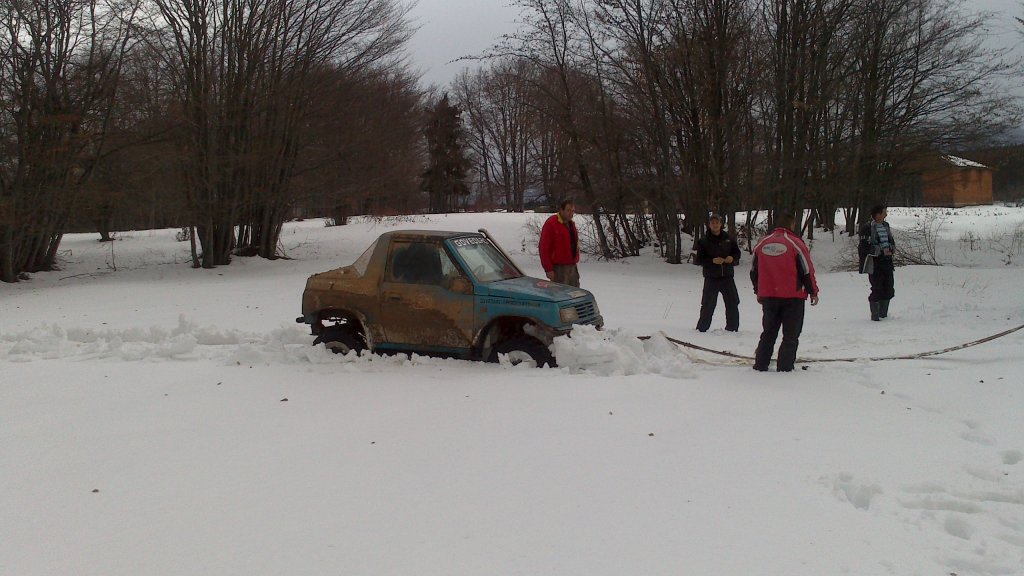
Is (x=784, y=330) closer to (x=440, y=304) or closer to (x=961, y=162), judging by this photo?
(x=440, y=304)

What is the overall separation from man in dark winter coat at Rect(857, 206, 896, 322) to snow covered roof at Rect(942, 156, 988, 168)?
16366 mm

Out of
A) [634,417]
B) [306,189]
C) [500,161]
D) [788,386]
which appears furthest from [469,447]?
[500,161]

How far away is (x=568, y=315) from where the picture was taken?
7625 millimetres

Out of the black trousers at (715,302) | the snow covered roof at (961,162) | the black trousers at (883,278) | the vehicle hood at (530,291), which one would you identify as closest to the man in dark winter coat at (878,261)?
the black trousers at (883,278)

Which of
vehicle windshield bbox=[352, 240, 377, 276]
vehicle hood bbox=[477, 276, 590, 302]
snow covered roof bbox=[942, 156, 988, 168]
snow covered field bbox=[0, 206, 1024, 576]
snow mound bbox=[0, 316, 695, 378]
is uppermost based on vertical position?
snow covered roof bbox=[942, 156, 988, 168]

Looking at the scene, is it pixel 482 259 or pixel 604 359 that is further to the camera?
pixel 482 259

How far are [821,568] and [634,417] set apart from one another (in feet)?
7.62

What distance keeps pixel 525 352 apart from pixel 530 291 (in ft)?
2.04

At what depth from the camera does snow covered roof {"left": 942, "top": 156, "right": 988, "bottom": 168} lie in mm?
25414

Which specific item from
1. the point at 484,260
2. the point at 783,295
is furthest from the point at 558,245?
the point at 783,295

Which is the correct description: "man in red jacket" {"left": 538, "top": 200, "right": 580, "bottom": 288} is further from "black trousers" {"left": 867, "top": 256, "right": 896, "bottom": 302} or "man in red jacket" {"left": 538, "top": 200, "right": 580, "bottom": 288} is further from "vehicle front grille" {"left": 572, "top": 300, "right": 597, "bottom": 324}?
"black trousers" {"left": 867, "top": 256, "right": 896, "bottom": 302}

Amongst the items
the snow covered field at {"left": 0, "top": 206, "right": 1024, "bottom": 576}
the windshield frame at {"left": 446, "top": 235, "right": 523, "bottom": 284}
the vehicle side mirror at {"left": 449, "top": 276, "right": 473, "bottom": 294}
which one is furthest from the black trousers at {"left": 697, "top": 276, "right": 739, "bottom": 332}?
the vehicle side mirror at {"left": 449, "top": 276, "right": 473, "bottom": 294}

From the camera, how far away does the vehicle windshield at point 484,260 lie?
812 cm

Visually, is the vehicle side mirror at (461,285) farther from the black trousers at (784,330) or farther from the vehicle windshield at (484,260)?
the black trousers at (784,330)
